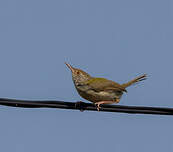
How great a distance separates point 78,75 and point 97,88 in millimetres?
790

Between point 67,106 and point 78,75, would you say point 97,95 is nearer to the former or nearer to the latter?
point 78,75

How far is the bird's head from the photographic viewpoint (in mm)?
12409

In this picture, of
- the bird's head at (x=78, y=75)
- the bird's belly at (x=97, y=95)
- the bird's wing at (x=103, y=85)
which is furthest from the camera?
the bird's head at (x=78, y=75)

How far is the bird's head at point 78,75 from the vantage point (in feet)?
40.7

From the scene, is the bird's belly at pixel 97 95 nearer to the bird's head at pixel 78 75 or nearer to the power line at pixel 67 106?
the bird's head at pixel 78 75

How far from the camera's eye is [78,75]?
493 inches

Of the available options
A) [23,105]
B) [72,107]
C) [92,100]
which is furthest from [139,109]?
[92,100]

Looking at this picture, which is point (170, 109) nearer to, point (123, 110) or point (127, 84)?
point (123, 110)

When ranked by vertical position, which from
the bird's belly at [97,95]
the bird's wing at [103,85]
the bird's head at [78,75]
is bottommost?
the bird's belly at [97,95]

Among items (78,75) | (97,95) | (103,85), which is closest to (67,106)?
(97,95)

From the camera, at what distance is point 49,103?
8188 mm

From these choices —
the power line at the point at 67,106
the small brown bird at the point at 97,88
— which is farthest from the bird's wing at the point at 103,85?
the power line at the point at 67,106

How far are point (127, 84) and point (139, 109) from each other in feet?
16.1

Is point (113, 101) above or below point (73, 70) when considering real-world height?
below
